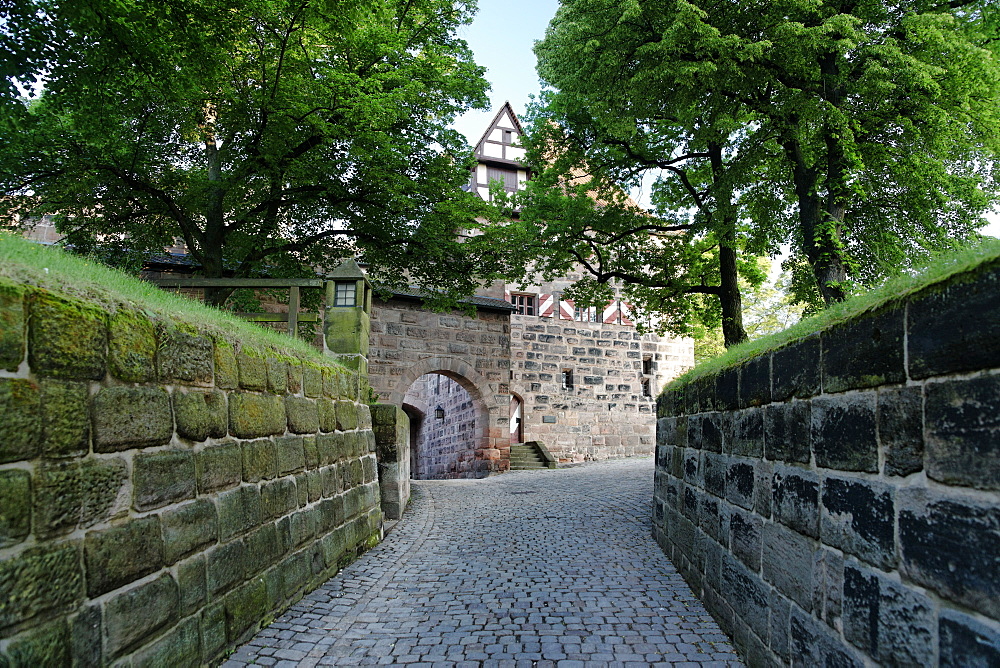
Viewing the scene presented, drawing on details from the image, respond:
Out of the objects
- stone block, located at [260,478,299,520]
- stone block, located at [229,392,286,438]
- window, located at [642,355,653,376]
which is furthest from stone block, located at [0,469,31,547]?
window, located at [642,355,653,376]

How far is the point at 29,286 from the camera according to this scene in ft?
6.46

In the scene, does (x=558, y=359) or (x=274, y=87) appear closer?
(x=274, y=87)

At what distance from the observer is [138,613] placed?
235 centimetres

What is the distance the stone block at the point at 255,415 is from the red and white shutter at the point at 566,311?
667 inches

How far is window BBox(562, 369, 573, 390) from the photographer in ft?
67.0

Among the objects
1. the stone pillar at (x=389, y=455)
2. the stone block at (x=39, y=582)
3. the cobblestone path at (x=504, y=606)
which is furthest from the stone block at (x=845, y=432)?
the stone pillar at (x=389, y=455)

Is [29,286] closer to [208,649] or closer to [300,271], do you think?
[208,649]

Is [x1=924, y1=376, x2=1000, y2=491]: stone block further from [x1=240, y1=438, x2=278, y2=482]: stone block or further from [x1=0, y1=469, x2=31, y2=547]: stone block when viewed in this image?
[x1=240, y1=438, x2=278, y2=482]: stone block

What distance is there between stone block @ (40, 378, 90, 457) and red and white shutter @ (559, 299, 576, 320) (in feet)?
61.5

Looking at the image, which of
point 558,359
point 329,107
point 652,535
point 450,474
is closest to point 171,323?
point 652,535

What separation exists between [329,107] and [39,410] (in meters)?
7.10

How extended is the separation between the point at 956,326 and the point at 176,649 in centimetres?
308

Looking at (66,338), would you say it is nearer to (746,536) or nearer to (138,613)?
(138,613)

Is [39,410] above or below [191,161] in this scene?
below
